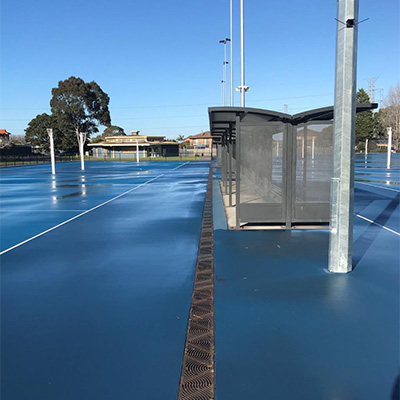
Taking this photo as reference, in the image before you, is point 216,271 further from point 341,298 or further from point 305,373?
point 305,373

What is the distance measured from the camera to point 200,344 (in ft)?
12.7

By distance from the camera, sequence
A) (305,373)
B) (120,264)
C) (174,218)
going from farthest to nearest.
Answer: (174,218) → (120,264) → (305,373)

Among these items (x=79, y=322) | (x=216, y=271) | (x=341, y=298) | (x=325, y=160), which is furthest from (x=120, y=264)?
(x=325, y=160)

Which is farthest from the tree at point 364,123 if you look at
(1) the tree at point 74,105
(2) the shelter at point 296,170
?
(2) the shelter at point 296,170

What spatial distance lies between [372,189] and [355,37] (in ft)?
46.6

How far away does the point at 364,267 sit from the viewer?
6.24m

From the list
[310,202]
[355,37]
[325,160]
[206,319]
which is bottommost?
[206,319]

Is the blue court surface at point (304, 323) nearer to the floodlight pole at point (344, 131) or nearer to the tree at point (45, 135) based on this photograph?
the floodlight pole at point (344, 131)

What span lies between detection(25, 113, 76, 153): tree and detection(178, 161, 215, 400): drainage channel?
77.1m

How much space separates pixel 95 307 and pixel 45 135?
8131 cm

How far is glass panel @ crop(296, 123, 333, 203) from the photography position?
9234mm

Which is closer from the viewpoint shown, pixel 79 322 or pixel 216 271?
pixel 79 322

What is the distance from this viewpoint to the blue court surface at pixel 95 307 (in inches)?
130

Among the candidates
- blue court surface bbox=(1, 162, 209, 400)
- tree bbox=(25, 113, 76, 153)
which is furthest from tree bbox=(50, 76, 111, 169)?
blue court surface bbox=(1, 162, 209, 400)
